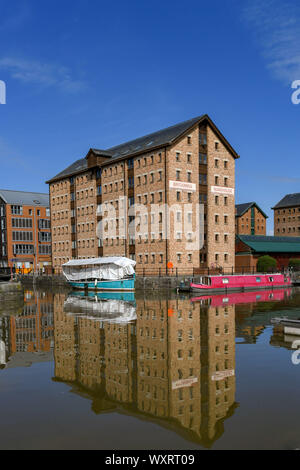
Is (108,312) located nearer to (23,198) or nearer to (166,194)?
(166,194)

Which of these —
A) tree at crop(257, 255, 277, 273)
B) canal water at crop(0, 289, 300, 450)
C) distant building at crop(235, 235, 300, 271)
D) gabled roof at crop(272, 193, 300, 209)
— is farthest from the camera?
gabled roof at crop(272, 193, 300, 209)

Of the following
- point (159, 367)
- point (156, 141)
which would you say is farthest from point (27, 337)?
point (156, 141)

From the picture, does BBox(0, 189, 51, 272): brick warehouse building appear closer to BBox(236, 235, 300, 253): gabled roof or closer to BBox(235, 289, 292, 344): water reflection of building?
BBox(236, 235, 300, 253): gabled roof

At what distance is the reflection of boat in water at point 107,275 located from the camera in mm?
55500

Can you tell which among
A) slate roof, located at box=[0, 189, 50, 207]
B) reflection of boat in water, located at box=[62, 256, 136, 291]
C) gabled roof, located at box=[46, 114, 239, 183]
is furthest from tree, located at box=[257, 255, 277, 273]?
slate roof, located at box=[0, 189, 50, 207]

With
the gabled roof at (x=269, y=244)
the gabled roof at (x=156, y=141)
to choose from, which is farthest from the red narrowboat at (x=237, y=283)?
the gabled roof at (x=156, y=141)

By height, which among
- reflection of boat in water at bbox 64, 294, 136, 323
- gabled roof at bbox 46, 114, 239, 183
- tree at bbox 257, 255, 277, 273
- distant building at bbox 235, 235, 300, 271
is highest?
gabled roof at bbox 46, 114, 239, 183

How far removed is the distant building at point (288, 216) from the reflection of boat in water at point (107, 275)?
9676 centimetres

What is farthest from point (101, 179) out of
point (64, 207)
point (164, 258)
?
point (164, 258)

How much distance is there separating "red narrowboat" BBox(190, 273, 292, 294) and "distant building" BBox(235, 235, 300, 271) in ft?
44.4

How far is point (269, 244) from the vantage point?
78.2 m

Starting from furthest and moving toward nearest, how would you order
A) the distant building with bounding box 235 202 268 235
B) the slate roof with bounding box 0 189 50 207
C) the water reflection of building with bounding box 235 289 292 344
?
the distant building with bounding box 235 202 268 235 < the slate roof with bounding box 0 189 50 207 < the water reflection of building with bounding box 235 289 292 344

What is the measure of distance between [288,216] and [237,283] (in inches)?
3855

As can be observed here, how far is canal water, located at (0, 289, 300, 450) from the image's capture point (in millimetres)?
10469
